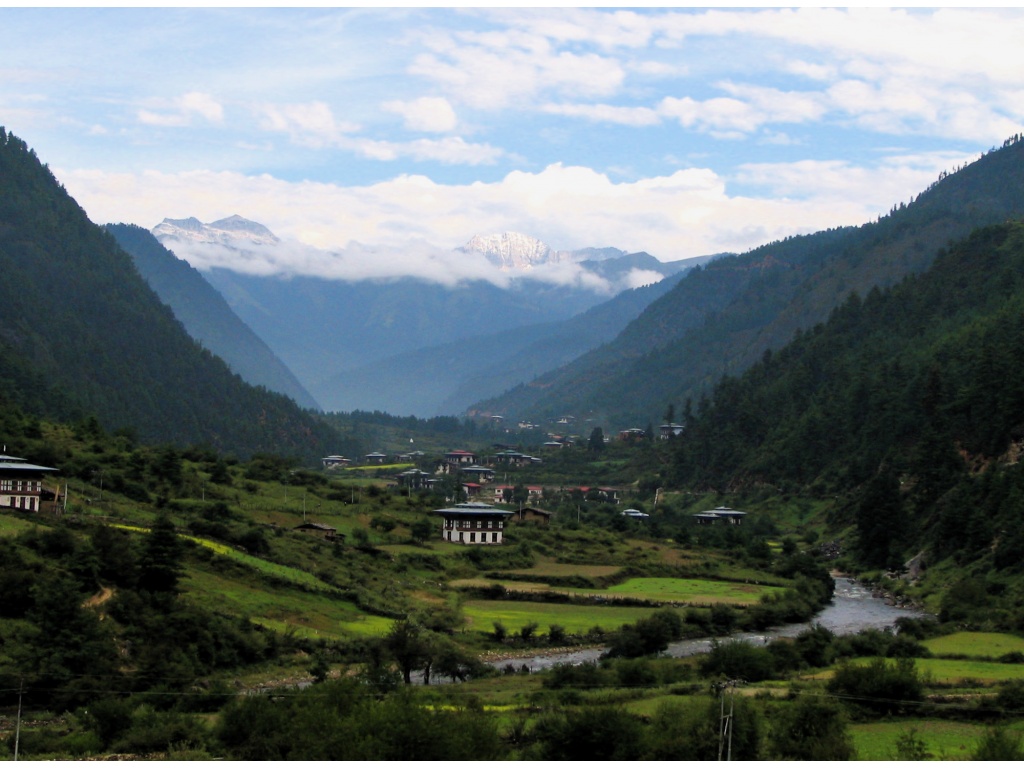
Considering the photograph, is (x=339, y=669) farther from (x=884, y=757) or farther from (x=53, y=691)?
(x=884, y=757)

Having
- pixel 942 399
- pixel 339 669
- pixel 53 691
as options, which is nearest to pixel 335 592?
pixel 339 669

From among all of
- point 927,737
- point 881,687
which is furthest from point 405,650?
point 927,737

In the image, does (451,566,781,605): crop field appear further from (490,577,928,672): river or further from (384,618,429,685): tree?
(384,618,429,685): tree

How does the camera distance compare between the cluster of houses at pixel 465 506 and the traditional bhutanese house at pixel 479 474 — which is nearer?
the cluster of houses at pixel 465 506

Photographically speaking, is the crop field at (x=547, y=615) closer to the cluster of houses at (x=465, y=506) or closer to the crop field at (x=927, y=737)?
the cluster of houses at (x=465, y=506)

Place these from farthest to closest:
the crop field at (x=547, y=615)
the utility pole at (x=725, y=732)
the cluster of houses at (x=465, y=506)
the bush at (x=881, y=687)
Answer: the cluster of houses at (x=465, y=506) → the crop field at (x=547, y=615) → the bush at (x=881, y=687) → the utility pole at (x=725, y=732)

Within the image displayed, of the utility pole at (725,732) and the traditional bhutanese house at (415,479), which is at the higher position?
the traditional bhutanese house at (415,479)

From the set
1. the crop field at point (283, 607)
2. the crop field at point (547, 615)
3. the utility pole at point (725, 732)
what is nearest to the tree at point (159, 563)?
the crop field at point (283, 607)
